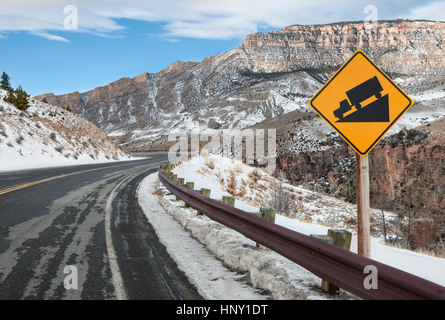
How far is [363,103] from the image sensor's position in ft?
11.9

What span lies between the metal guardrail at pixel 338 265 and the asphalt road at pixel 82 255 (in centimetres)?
119

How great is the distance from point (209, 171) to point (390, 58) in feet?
681

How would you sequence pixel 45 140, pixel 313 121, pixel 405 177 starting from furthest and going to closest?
pixel 313 121 → pixel 45 140 → pixel 405 177

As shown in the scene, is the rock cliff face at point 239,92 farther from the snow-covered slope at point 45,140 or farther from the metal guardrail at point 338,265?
the metal guardrail at point 338,265

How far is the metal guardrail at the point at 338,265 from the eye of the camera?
6.88 ft

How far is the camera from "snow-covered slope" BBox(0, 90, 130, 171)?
22.4 metres

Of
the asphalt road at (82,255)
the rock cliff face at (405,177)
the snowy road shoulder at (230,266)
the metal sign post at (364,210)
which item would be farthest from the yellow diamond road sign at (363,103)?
the rock cliff face at (405,177)

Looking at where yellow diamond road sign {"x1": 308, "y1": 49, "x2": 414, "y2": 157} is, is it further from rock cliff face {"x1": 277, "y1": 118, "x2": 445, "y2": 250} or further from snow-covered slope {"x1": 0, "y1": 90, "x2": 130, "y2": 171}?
snow-covered slope {"x1": 0, "y1": 90, "x2": 130, "y2": 171}

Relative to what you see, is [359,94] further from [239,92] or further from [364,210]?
[239,92]

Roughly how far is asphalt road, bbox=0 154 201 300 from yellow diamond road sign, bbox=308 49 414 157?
262 centimetres

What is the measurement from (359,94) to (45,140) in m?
29.3

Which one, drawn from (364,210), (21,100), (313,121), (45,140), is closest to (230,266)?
(364,210)
